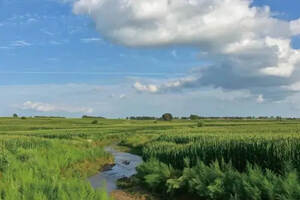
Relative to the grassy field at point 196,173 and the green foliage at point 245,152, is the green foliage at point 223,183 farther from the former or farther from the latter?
the green foliage at point 245,152

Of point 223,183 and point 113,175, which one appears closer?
point 223,183

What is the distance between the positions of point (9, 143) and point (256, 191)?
26.3m

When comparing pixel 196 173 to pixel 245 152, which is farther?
pixel 245 152

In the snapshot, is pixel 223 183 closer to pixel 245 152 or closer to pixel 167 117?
pixel 245 152

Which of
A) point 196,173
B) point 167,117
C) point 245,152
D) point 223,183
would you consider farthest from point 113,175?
point 167,117

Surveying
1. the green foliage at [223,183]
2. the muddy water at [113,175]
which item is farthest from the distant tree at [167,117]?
the green foliage at [223,183]

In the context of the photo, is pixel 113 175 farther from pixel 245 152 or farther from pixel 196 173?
pixel 245 152

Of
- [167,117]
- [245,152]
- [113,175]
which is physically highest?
[167,117]

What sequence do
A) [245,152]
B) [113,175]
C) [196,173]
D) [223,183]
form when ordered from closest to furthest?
[223,183], [196,173], [245,152], [113,175]

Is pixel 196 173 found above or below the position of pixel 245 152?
below

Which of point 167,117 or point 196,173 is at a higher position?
point 167,117

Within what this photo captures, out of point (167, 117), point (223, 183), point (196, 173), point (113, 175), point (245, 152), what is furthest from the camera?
point (167, 117)

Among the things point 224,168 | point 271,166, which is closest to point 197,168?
point 224,168

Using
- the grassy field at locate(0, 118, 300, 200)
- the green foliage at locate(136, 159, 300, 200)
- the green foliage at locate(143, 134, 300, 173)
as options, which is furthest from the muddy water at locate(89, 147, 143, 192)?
the green foliage at locate(143, 134, 300, 173)
